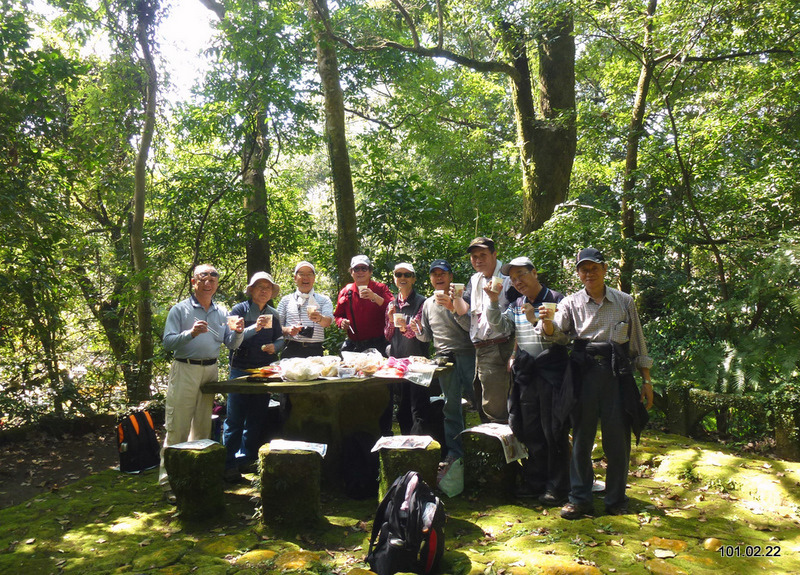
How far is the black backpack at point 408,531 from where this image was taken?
3.43 meters

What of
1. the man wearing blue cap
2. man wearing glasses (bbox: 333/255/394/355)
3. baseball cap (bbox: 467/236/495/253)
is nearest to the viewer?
baseball cap (bbox: 467/236/495/253)

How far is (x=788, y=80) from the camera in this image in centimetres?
802

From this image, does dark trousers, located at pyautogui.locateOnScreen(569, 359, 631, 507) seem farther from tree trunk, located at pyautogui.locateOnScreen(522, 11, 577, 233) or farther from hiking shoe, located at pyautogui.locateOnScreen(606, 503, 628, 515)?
tree trunk, located at pyautogui.locateOnScreen(522, 11, 577, 233)

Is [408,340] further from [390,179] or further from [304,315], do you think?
[390,179]

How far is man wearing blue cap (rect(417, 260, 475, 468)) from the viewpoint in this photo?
17.5 ft

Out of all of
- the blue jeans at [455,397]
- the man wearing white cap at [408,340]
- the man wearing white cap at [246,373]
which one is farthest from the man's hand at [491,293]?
the man wearing white cap at [246,373]

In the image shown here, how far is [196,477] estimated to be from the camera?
4.45 metres

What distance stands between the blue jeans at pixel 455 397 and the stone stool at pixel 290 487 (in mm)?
1515

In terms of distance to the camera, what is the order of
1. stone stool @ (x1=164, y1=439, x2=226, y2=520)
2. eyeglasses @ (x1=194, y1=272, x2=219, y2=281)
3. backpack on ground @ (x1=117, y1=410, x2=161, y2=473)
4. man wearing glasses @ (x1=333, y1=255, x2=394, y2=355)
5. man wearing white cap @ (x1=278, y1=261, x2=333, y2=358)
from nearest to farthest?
stone stool @ (x1=164, y1=439, x2=226, y2=520)
eyeglasses @ (x1=194, y1=272, x2=219, y2=281)
man wearing white cap @ (x1=278, y1=261, x2=333, y2=358)
man wearing glasses @ (x1=333, y1=255, x2=394, y2=355)
backpack on ground @ (x1=117, y1=410, x2=161, y2=473)

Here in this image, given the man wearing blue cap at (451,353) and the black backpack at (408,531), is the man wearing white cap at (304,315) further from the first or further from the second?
the black backpack at (408,531)

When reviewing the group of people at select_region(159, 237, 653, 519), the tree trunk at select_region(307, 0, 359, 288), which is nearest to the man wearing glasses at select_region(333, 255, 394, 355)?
the group of people at select_region(159, 237, 653, 519)

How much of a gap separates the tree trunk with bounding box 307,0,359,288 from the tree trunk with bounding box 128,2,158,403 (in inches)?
115

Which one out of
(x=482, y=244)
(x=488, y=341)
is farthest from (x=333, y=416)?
(x=482, y=244)

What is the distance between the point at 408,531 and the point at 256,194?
8.13m
